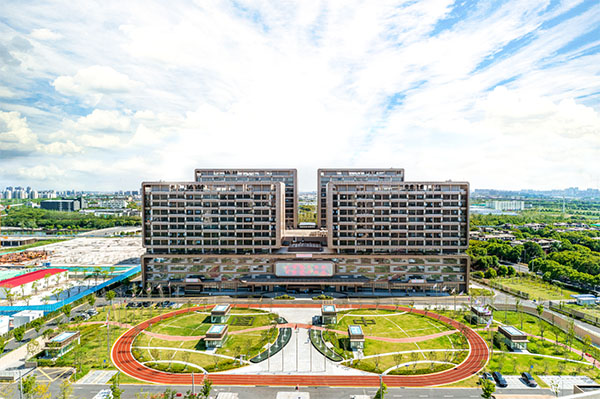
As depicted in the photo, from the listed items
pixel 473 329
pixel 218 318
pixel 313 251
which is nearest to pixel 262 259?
pixel 313 251

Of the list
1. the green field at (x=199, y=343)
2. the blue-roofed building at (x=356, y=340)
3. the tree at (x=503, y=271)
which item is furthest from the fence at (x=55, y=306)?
the tree at (x=503, y=271)

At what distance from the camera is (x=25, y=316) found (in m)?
65.1

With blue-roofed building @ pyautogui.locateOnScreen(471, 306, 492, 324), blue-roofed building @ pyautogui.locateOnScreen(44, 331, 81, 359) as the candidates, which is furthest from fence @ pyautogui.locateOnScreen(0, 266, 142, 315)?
blue-roofed building @ pyautogui.locateOnScreen(471, 306, 492, 324)

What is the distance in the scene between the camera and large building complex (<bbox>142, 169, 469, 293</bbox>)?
84.9 meters

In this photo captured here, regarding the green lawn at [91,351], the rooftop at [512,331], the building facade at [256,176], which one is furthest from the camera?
the building facade at [256,176]

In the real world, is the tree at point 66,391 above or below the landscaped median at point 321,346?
above

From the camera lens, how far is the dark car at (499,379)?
1759 inches

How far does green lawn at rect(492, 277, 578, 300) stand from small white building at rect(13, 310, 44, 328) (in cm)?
11293

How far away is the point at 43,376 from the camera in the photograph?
47250 mm

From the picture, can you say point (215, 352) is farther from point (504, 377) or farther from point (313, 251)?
point (504, 377)

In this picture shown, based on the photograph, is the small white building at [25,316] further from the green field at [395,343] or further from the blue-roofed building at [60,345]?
the green field at [395,343]

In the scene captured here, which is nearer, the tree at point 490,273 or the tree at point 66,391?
the tree at point 66,391

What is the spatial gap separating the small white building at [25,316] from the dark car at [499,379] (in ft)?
275

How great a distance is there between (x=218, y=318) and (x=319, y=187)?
2544 inches
